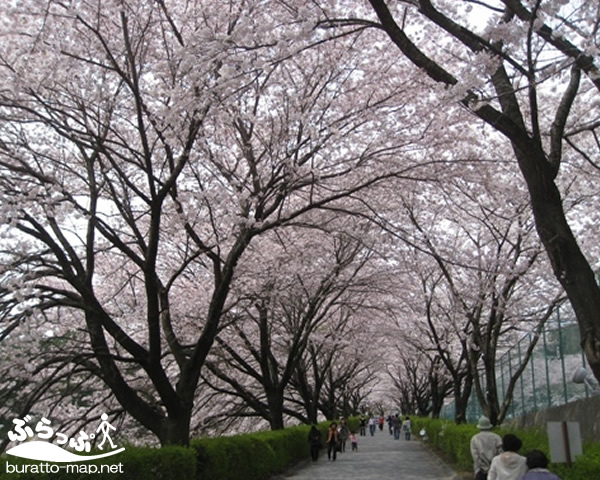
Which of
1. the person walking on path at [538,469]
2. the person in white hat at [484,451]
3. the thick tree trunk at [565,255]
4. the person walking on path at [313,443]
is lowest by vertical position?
the person walking on path at [313,443]

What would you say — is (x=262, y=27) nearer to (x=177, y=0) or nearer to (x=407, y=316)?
(x=177, y=0)

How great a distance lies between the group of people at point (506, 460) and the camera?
19.3ft

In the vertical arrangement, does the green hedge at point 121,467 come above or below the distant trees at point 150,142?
below

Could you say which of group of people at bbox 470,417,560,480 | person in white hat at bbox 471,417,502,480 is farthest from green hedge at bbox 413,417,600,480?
person in white hat at bbox 471,417,502,480

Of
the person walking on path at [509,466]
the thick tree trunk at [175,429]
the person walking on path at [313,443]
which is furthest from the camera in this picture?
the person walking on path at [313,443]

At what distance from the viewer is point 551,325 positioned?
19453mm

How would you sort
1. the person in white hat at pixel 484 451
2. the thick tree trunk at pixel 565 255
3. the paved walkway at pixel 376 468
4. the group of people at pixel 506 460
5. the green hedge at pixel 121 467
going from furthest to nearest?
the paved walkway at pixel 376 468
the person in white hat at pixel 484 451
the green hedge at pixel 121 467
the group of people at pixel 506 460
the thick tree trunk at pixel 565 255

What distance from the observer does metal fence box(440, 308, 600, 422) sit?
54.1ft

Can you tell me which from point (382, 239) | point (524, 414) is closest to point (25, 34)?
point (382, 239)

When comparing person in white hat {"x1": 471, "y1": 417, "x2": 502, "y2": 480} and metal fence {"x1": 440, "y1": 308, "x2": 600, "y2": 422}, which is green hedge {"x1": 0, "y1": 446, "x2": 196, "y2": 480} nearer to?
person in white hat {"x1": 471, "y1": 417, "x2": 502, "y2": 480}

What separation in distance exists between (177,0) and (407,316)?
19.0 meters

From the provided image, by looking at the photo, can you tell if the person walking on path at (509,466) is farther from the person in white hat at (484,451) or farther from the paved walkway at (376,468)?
the paved walkway at (376,468)

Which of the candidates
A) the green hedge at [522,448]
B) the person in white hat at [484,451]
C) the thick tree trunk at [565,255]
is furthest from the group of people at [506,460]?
the thick tree trunk at [565,255]

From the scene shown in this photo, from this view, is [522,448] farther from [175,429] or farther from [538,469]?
[175,429]
